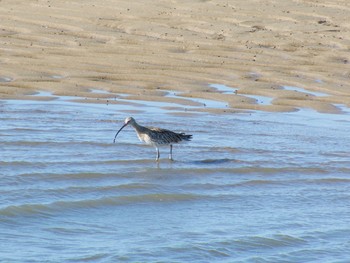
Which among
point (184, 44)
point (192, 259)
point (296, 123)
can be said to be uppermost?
point (184, 44)

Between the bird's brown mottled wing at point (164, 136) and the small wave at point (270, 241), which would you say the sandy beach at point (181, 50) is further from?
the small wave at point (270, 241)

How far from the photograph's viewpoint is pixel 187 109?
17.5m

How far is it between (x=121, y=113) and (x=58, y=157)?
351 cm

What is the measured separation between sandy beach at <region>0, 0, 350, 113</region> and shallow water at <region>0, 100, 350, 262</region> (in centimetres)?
159

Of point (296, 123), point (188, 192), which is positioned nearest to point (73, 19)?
point (296, 123)

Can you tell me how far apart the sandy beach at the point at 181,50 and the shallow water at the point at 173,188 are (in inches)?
62.7

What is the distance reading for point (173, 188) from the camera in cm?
1268

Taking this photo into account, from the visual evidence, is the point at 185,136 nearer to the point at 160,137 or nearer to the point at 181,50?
the point at 160,137

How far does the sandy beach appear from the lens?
19000mm

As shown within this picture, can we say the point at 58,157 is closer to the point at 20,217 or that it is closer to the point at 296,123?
the point at 20,217

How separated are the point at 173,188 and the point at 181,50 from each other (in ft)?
32.8

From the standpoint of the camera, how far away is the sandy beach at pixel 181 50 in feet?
62.3

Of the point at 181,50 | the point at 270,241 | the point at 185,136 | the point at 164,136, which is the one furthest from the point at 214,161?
the point at 181,50

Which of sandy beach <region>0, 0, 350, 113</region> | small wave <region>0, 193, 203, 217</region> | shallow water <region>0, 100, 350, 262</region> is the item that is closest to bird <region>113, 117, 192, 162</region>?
shallow water <region>0, 100, 350, 262</region>
